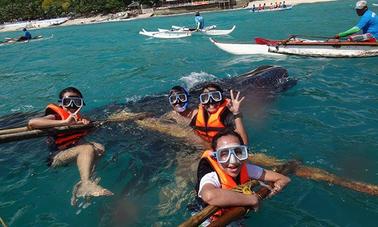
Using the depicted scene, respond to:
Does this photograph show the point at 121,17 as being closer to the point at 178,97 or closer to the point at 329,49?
the point at 329,49

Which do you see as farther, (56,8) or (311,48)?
(56,8)

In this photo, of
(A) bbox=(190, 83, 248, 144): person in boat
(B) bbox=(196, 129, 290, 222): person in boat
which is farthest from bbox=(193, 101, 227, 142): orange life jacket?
(B) bbox=(196, 129, 290, 222): person in boat

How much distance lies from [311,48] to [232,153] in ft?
45.7

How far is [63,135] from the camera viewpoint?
7.94 metres

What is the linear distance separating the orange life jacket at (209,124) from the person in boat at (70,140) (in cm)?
212

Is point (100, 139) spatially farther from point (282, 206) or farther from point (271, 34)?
point (271, 34)

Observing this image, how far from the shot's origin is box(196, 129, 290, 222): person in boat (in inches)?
176

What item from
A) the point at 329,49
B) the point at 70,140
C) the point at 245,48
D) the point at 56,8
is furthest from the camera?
the point at 56,8

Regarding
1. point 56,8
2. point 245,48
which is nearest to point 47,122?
point 245,48

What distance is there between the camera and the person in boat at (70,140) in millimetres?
7254

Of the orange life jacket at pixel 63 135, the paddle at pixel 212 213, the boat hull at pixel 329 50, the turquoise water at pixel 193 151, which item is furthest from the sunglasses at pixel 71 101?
the boat hull at pixel 329 50

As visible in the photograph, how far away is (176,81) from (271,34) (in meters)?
16.4

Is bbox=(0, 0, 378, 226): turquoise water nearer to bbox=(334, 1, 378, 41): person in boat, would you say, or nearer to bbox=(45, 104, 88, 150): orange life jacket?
bbox=(45, 104, 88, 150): orange life jacket

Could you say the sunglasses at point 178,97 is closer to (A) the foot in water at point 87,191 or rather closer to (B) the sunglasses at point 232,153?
(A) the foot in water at point 87,191
